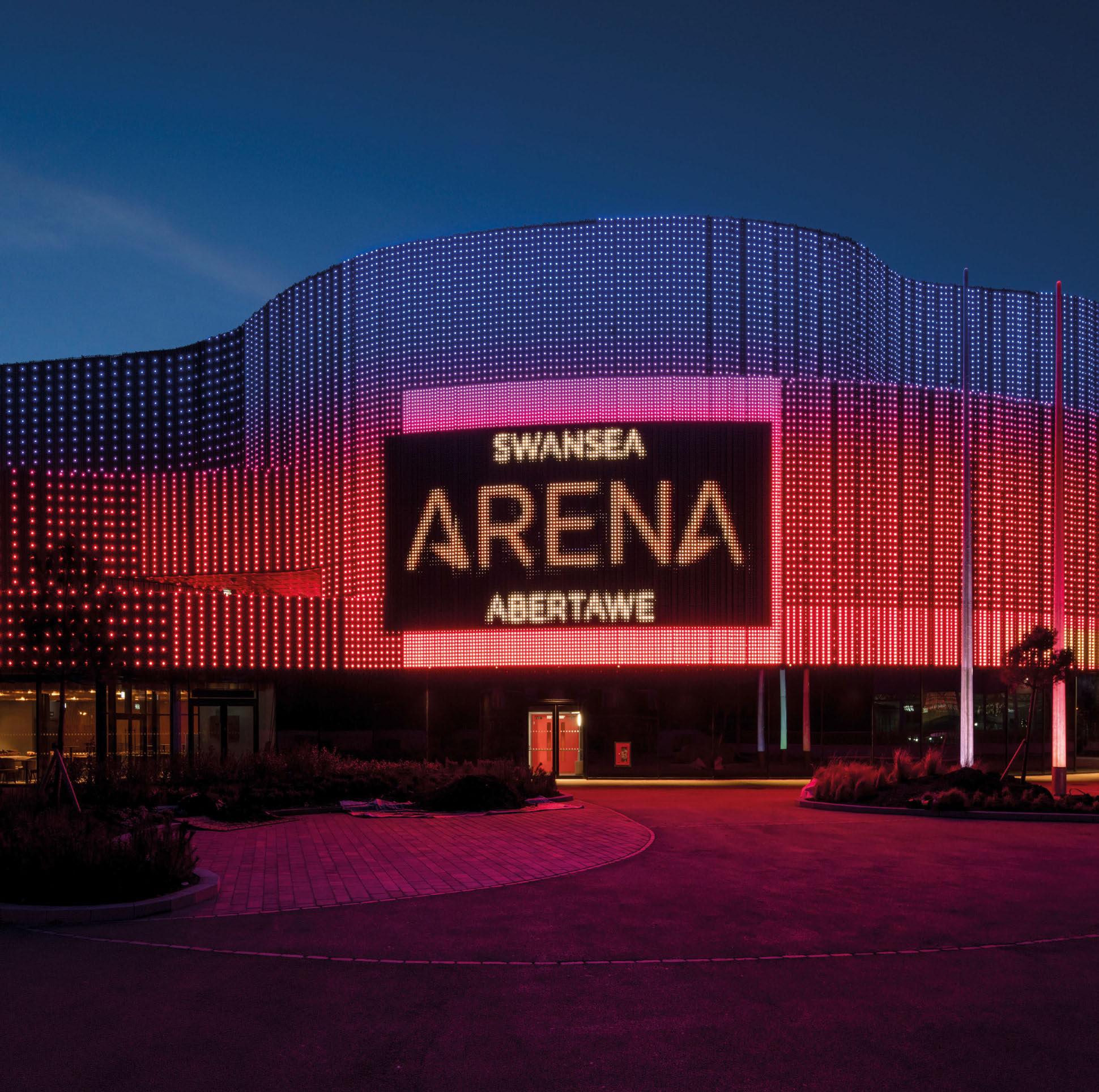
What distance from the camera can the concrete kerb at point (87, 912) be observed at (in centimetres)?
1091

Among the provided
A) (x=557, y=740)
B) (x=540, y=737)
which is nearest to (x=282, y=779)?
(x=540, y=737)

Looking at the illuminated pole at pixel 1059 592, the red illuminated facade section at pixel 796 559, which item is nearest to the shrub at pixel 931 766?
the illuminated pole at pixel 1059 592

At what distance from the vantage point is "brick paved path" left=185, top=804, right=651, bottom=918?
12469 mm

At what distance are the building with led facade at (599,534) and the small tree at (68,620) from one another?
8.75m

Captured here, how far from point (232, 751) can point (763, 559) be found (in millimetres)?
16326

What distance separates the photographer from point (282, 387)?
112 feet

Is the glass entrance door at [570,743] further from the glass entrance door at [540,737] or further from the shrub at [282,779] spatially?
the shrub at [282,779]

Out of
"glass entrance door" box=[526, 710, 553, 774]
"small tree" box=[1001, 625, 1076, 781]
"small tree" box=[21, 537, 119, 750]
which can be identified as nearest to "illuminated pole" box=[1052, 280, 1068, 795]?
"small tree" box=[1001, 625, 1076, 781]

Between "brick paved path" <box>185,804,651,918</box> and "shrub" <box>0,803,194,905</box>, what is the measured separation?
2.20 ft

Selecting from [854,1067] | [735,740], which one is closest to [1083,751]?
[735,740]

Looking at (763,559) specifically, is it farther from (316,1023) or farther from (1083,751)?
(316,1023)

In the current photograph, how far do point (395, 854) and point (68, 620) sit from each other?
8422 millimetres

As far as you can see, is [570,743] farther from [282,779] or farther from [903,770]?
[282,779]

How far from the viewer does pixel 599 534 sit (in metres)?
29.9
